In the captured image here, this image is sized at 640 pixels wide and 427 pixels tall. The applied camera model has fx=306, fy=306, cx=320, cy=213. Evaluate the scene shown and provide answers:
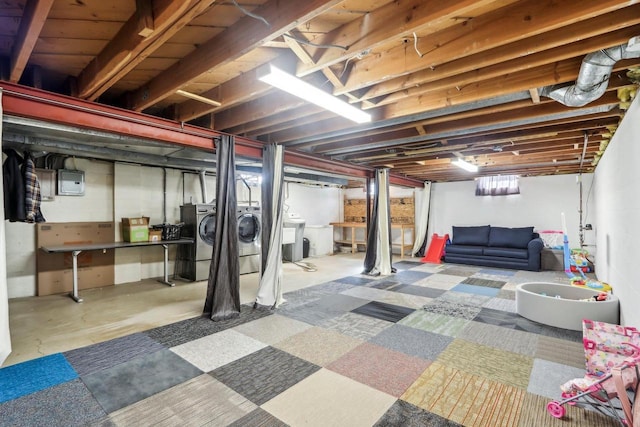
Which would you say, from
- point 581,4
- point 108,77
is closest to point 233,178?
point 108,77

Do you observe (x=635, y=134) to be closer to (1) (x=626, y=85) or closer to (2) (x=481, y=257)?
(1) (x=626, y=85)

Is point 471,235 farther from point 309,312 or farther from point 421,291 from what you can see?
point 309,312

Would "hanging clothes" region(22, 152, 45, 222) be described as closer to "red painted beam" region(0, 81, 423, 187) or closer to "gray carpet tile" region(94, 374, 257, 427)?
"red painted beam" region(0, 81, 423, 187)

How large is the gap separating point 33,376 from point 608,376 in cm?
409

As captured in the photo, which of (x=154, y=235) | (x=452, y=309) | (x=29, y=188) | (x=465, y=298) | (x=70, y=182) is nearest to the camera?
(x=29, y=188)

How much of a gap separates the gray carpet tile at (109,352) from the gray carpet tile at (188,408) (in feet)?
2.59

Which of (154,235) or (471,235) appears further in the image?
(471,235)

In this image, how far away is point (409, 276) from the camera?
6.34m

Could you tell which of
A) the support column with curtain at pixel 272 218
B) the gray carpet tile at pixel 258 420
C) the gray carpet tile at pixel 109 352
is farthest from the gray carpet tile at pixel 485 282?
the gray carpet tile at pixel 109 352

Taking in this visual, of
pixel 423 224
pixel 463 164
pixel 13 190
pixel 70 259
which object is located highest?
pixel 463 164

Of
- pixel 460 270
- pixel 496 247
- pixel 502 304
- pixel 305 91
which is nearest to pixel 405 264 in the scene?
pixel 460 270

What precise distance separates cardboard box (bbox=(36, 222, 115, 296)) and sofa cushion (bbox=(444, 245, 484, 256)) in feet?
24.7

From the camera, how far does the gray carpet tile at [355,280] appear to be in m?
5.69

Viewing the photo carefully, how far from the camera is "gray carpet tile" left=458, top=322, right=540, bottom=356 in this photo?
298cm
